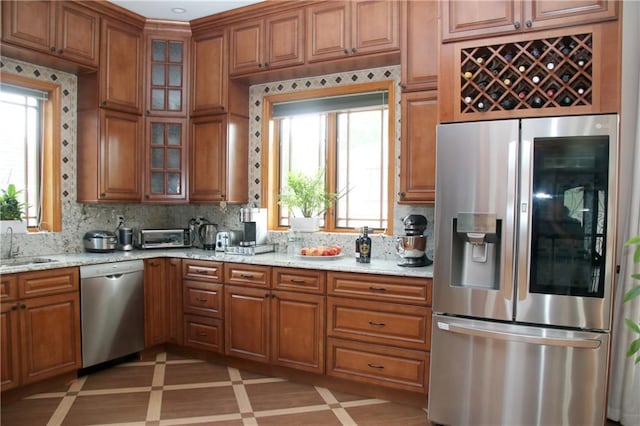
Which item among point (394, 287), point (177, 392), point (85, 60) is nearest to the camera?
point (394, 287)

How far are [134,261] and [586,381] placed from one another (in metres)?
3.20

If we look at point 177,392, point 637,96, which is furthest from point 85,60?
point 637,96

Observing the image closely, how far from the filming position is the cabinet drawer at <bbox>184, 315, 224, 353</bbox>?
376 cm

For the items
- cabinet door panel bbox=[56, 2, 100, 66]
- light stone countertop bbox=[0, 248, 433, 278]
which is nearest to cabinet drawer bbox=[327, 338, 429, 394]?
light stone countertop bbox=[0, 248, 433, 278]

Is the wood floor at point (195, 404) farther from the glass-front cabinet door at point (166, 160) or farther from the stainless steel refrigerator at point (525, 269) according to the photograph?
the glass-front cabinet door at point (166, 160)

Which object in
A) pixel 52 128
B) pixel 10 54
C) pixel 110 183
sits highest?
pixel 10 54

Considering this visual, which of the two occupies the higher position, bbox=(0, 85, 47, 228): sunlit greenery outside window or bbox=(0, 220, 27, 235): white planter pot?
bbox=(0, 85, 47, 228): sunlit greenery outside window

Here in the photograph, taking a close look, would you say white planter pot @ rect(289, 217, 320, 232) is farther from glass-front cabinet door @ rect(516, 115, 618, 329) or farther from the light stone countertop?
glass-front cabinet door @ rect(516, 115, 618, 329)

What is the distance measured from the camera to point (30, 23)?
336 centimetres

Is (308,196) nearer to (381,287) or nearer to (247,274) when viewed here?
(247,274)

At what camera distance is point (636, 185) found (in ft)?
9.22

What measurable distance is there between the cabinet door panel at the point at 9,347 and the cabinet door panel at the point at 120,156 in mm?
1179

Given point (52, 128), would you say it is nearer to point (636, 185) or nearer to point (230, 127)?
point (230, 127)

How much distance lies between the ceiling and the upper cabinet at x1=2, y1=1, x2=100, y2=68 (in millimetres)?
313
